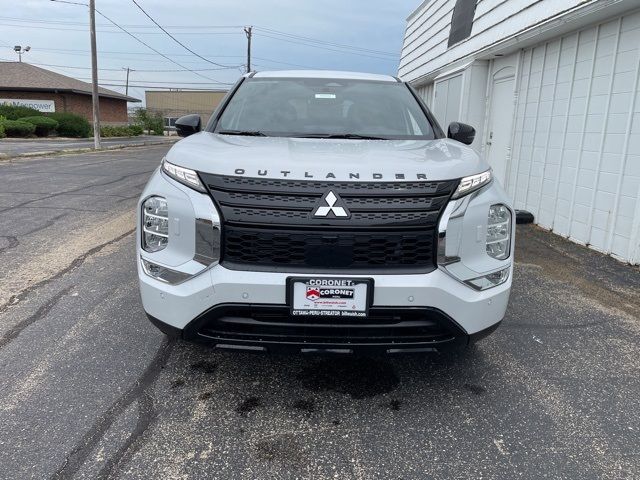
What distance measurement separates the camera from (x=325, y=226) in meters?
2.39

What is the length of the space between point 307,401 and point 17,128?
114 feet

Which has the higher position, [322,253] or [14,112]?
[14,112]

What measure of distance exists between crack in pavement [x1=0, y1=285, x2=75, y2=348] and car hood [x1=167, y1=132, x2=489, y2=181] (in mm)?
1773

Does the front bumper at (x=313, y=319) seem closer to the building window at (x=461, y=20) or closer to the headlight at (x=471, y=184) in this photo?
the headlight at (x=471, y=184)

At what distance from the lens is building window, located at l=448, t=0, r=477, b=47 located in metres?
9.84

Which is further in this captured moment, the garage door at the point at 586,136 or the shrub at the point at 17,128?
the shrub at the point at 17,128

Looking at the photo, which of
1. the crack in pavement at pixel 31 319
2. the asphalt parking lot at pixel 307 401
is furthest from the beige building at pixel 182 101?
the asphalt parking lot at pixel 307 401

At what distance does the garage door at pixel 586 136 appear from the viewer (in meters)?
5.54

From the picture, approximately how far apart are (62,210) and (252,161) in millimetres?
6304

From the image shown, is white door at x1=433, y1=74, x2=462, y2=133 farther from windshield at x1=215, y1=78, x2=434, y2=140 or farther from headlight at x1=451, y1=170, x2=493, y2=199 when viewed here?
headlight at x1=451, y1=170, x2=493, y2=199

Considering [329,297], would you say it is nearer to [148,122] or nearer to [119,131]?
[119,131]

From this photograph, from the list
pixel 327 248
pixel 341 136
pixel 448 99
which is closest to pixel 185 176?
pixel 327 248

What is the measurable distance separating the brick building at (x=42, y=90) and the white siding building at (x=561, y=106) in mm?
39276

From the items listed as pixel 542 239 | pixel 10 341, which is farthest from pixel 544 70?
pixel 10 341
